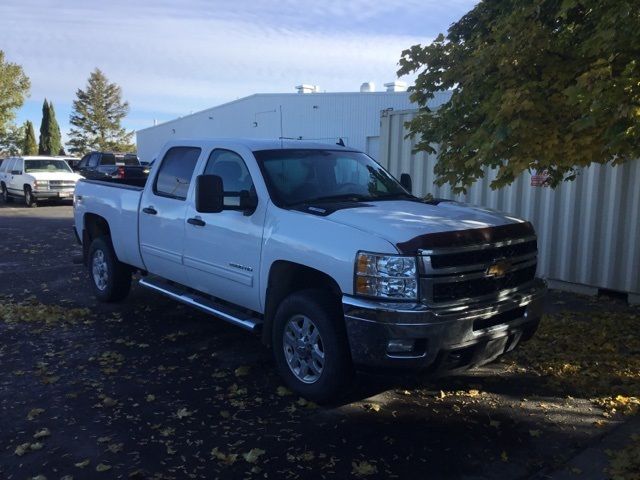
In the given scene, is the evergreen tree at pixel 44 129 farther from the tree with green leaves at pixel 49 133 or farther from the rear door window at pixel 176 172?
the rear door window at pixel 176 172

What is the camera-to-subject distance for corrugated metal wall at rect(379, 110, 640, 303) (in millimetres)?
8016

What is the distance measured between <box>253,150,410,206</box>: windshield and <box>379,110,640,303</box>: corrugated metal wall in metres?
3.64

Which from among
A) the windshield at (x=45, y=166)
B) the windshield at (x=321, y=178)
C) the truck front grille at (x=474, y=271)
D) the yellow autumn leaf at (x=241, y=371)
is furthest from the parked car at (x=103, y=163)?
the truck front grille at (x=474, y=271)

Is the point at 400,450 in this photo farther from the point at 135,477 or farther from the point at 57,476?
the point at 57,476

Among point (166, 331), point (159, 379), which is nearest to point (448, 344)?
point (159, 379)

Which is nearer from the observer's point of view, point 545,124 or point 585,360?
point 545,124

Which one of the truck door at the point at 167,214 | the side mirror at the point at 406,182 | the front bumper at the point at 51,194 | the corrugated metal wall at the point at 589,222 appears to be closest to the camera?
the truck door at the point at 167,214

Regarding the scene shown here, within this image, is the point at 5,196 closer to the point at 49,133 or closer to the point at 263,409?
the point at 263,409

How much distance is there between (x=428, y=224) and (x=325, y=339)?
1099 millimetres

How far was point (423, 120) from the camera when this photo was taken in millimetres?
5594

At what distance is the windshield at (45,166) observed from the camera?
2377 cm

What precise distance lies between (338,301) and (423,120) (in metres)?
2.03

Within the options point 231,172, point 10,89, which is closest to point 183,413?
point 231,172

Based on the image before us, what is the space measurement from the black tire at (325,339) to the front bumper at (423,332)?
0.57 feet
